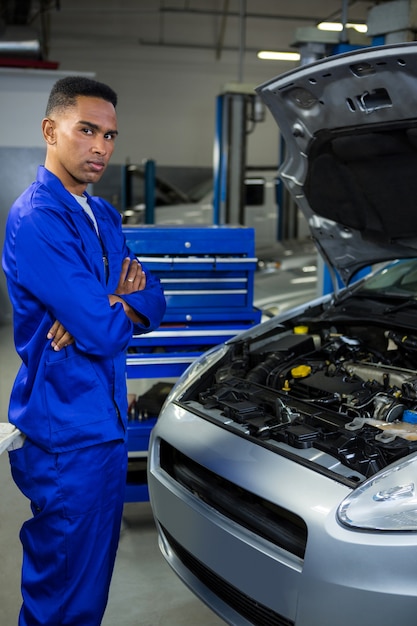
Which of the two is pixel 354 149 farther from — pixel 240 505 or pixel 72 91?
pixel 240 505

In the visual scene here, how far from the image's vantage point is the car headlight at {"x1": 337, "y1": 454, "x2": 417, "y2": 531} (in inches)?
63.4

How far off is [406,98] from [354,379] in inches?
34.8

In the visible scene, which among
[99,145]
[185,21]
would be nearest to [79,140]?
[99,145]

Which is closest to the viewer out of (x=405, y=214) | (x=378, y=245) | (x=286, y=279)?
(x=405, y=214)

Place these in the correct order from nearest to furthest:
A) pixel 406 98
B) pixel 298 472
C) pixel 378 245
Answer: pixel 298 472 < pixel 406 98 < pixel 378 245

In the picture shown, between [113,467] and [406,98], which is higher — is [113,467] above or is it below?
below

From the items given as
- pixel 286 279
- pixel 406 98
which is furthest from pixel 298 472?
pixel 286 279

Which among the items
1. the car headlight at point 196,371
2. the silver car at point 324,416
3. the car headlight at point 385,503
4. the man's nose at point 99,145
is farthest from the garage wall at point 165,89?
the car headlight at point 385,503

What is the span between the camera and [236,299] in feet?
11.0

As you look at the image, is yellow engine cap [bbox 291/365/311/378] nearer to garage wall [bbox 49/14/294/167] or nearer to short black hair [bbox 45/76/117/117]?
short black hair [bbox 45/76/117/117]

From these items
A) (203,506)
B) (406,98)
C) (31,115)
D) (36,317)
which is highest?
(31,115)

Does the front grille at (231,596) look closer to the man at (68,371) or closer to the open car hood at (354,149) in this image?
the man at (68,371)

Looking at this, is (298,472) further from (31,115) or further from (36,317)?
(31,115)

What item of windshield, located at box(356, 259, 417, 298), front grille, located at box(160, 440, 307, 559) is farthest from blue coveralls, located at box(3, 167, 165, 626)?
windshield, located at box(356, 259, 417, 298)
